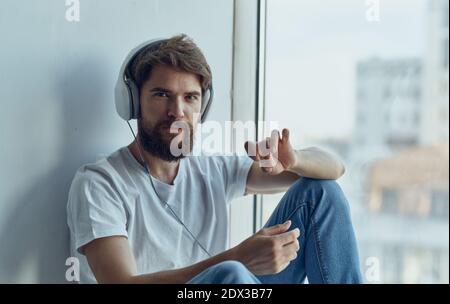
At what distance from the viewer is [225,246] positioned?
1228 mm

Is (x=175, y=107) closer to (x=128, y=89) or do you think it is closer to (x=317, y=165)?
(x=128, y=89)

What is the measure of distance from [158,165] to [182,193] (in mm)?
68

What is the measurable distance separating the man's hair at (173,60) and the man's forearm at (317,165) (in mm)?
217

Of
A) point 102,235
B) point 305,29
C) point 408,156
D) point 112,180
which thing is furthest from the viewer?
point 408,156

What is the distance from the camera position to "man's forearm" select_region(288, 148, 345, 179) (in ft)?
3.82

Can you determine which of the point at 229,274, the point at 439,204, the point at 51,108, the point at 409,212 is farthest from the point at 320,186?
the point at 439,204

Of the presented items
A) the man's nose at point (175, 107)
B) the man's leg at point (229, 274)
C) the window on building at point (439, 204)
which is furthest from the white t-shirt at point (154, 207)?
the window on building at point (439, 204)

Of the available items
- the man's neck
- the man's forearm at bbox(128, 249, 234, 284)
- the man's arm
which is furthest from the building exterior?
the man's forearm at bbox(128, 249, 234, 284)

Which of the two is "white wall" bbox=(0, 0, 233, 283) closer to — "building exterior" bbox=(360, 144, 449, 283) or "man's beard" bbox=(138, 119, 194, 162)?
"man's beard" bbox=(138, 119, 194, 162)

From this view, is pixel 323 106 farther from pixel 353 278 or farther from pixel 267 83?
pixel 353 278

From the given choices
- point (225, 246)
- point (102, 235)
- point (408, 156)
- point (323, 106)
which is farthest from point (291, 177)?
point (408, 156)

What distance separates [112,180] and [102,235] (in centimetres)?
13

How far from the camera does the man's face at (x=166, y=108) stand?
1.15 metres

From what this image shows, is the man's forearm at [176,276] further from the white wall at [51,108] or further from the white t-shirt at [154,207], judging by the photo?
the white wall at [51,108]
